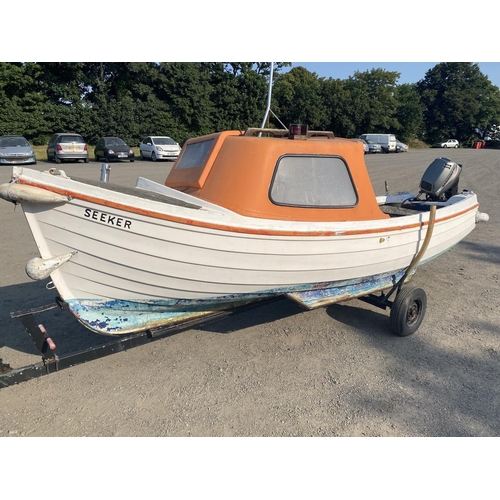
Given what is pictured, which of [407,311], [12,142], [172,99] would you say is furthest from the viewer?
[172,99]

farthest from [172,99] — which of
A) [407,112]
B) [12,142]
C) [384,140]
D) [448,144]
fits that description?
[448,144]

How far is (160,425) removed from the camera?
278 centimetres

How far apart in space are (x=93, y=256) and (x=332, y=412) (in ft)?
6.85

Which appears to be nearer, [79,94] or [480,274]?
[480,274]

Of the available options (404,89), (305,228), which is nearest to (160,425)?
(305,228)

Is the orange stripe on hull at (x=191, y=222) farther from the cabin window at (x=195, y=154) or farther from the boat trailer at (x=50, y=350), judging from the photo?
the cabin window at (x=195, y=154)

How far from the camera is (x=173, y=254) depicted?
2.97m

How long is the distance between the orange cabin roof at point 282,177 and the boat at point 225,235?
10 millimetres

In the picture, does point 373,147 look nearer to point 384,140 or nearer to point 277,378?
point 384,140

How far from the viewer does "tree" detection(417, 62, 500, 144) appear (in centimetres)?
6122

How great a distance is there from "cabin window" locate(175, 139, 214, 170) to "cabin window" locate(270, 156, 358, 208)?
0.85 meters

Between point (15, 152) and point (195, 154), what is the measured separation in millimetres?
17344

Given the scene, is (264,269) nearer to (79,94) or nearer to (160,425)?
(160,425)

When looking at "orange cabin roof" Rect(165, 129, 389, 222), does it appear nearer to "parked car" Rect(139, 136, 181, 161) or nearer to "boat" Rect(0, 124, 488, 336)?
"boat" Rect(0, 124, 488, 336)
